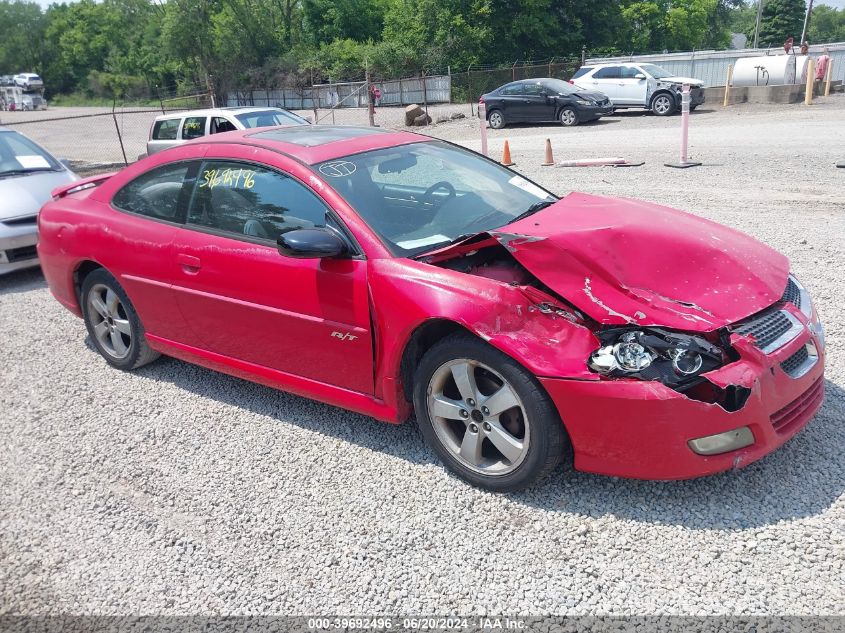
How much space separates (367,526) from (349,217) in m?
1.52

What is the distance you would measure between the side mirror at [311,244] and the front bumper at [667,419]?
124 centimetres

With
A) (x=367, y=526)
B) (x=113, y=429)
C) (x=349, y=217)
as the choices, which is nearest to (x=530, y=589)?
(x=367, y=526)

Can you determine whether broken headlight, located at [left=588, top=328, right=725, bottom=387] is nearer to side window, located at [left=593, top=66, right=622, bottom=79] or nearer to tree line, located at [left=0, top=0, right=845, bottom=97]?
side window, located at [left=593, top=66, right=622, bottom=79]

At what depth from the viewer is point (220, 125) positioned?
13.1 meters

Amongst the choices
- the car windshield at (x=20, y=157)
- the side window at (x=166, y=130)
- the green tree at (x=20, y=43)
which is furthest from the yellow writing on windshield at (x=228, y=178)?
the green tree at (x=20, y=43)

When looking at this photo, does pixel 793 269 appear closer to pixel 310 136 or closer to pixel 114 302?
pixel 310 136

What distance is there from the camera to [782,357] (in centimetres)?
293

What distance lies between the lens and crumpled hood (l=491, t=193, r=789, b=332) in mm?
2957

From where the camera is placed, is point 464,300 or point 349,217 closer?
point 464,300

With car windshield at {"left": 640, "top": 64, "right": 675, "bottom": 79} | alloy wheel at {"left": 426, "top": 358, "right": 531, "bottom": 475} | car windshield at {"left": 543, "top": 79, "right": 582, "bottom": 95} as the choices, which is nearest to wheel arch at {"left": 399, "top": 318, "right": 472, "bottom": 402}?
alloy wheel at {"left": 426, "top": 358, "right": 531, "bottom": 475}

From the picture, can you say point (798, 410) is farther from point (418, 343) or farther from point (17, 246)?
point (17, 246)

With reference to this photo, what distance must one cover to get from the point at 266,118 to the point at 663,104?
46.8 ft

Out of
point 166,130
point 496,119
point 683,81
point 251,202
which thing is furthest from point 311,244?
point 683,81

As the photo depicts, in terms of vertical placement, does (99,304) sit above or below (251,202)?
below
